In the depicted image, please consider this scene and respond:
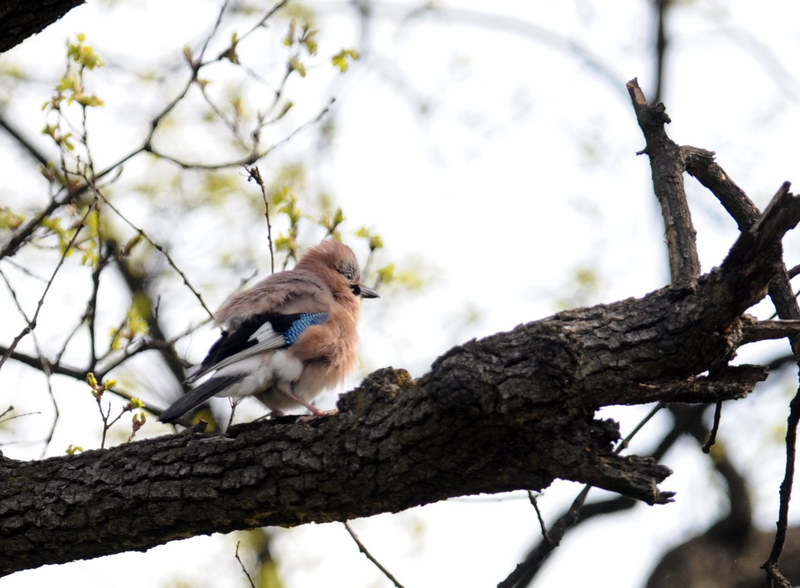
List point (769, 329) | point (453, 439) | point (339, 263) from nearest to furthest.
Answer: point (453, 439)
point (769, 329)
point (339, 263)

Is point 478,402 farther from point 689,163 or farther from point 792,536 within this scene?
point 792,536

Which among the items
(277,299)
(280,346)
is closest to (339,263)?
(277,299)

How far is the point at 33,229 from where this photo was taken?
21.9ft

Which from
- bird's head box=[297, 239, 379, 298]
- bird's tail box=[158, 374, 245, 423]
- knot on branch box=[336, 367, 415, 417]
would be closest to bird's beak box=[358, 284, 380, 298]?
bird's head box=[297, 239, 379, 298]

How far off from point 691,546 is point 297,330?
5614 millimetres

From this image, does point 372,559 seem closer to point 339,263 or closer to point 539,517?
point 539,517

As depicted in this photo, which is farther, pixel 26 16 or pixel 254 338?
pixel 254 338

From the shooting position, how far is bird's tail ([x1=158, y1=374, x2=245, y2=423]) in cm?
517

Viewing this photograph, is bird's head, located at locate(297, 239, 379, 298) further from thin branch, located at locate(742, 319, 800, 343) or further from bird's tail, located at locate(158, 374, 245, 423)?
thin branch, located at locate(742, 319, 800, 343)

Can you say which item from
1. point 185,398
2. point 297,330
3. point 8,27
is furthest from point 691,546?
point 8,27

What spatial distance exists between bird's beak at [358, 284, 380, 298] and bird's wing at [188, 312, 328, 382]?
1.55m

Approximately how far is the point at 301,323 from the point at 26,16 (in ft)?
9.33

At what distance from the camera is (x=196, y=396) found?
18.1 feet

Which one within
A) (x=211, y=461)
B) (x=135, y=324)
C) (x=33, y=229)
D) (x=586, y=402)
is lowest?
(x=586, y=402)
